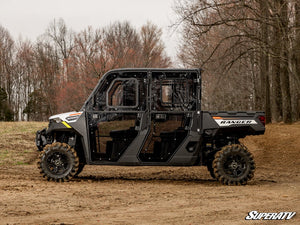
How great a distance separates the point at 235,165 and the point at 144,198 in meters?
2.83

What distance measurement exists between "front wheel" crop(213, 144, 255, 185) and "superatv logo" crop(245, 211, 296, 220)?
3.38 m

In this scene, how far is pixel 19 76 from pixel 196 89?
1698 inches

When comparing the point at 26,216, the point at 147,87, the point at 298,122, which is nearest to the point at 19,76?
the point at 298,122

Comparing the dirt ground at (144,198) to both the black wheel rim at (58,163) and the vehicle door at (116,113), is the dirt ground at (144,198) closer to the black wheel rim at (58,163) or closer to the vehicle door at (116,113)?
the black wheel rim at (58,163)

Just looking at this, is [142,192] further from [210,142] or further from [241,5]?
[241,5]

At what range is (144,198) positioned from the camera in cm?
869

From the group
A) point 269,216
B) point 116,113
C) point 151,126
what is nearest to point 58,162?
point 116,113

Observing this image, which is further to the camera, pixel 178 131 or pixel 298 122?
pixel 298 122

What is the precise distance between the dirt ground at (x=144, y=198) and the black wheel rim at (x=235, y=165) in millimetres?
355

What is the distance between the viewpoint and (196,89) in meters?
10.7

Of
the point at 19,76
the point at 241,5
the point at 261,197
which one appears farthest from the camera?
the point at 19,76

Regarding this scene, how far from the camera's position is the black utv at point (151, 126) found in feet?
35.1

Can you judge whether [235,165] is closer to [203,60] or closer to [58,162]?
[58,162]

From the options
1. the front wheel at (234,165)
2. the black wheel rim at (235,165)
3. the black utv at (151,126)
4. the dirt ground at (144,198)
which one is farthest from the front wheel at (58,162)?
the black wheel rim at (235,165)
